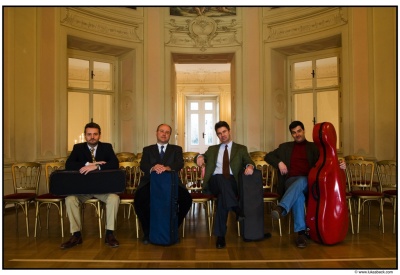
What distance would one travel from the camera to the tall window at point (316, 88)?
7371mm

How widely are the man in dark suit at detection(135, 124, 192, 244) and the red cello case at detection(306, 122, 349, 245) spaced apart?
1.22 m

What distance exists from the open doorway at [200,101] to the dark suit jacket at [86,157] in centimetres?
889

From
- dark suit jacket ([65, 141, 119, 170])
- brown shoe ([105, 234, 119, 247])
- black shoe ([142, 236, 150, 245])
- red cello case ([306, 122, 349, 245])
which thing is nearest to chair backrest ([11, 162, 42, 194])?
dark suit jacket ([65, 141, 119, 170])

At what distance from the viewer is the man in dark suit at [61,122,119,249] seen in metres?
3.40

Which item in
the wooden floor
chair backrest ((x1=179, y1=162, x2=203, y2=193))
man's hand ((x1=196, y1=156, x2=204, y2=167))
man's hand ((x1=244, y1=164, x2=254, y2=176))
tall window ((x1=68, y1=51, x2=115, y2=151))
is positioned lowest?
the wooden floor

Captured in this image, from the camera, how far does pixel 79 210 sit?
139 inches

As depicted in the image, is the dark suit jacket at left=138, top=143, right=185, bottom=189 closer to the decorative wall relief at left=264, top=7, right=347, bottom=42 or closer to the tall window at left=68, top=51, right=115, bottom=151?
the tall window at left=68, top=51, right=115, bottom=151

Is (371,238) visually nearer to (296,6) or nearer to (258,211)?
(258,211)

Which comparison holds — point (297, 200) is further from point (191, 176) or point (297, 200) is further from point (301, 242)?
point (191, 176)

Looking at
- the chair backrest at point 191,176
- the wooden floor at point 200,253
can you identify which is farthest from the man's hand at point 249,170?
the chair backrest at point 191,176

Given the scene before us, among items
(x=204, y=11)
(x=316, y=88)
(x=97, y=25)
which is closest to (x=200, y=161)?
(x=97, y=25)

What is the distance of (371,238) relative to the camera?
3576 mm

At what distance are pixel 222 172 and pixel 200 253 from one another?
3.08ft

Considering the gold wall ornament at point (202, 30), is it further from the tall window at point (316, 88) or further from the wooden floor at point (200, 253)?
the wooden floor at point (200, 253)
